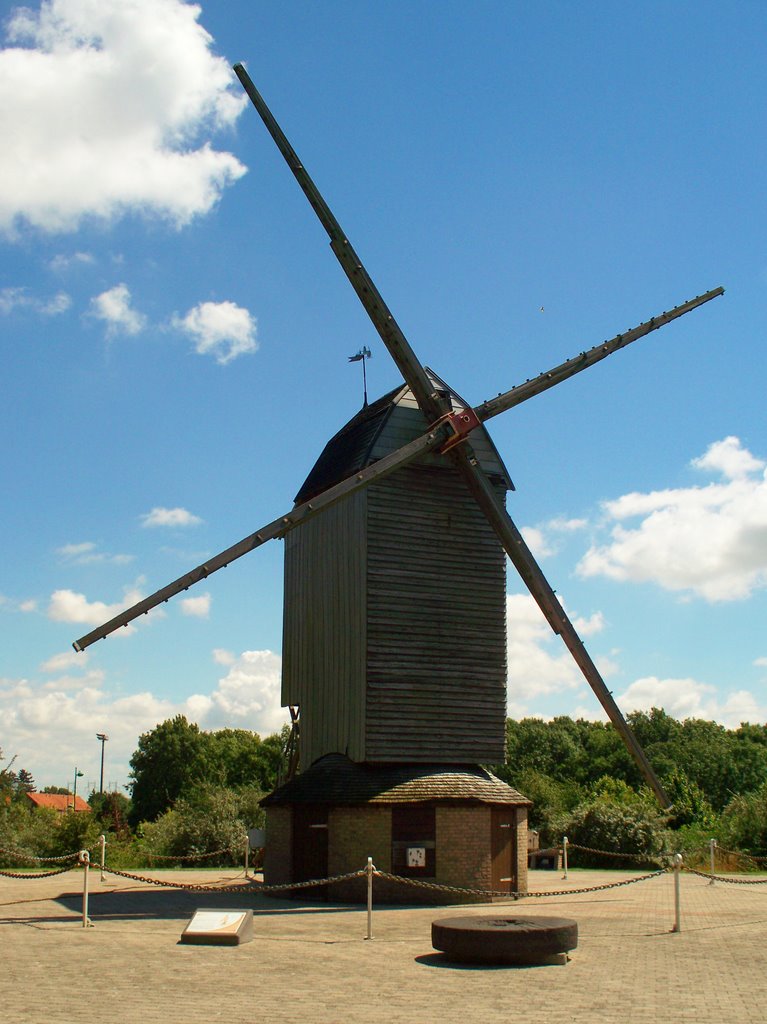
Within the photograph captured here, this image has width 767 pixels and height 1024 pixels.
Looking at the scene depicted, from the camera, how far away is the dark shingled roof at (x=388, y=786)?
65.3ft

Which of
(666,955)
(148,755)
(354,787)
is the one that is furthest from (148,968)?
(148,755)

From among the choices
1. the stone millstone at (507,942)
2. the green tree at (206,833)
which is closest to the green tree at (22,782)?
the green tree at (206,833)

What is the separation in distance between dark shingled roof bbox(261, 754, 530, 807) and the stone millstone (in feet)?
25.5

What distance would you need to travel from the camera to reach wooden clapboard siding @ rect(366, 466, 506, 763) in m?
21.0

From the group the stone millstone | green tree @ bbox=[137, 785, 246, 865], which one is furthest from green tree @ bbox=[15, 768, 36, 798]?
the stone millstone

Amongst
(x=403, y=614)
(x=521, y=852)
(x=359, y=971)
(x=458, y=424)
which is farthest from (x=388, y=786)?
(x=359, y=971)

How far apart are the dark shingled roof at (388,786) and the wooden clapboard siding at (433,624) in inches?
15.1

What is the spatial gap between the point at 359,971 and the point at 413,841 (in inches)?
344

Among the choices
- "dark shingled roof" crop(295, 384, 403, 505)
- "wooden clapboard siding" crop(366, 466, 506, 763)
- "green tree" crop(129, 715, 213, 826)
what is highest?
"dark shingled roof" crop(295, 384, 403, 505)

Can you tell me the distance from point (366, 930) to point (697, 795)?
37.3m

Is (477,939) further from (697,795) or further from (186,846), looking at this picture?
(697,795)

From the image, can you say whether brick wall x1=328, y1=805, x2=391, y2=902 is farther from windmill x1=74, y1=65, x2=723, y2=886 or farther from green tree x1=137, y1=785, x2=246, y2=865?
green tree x1=137, y1=785, x2=246, y2=865

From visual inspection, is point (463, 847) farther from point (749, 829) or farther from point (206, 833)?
point (206, 833)

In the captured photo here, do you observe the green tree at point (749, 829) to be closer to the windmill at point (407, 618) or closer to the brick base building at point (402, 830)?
the windmill at point (407, 618)
